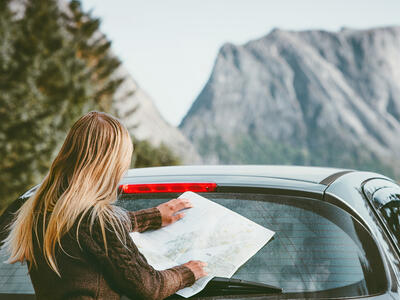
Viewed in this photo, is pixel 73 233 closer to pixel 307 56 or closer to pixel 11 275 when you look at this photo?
pixel 11 275

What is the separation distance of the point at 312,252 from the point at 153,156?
67143 mm

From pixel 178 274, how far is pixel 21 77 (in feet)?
115

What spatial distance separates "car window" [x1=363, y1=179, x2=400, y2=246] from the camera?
7.22 feet

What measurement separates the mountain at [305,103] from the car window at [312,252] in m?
151

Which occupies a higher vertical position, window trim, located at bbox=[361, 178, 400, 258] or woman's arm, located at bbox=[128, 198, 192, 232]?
woman's arm, located at bbox=[128, 198, 192, 232]

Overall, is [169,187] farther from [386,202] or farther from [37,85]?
[37,85]

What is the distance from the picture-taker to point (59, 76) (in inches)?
1638

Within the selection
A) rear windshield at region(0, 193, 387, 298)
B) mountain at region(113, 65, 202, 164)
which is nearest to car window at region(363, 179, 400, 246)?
rear windshield at region(0, 193, 387, 298)

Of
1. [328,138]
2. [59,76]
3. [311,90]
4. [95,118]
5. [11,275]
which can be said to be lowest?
[328,138]

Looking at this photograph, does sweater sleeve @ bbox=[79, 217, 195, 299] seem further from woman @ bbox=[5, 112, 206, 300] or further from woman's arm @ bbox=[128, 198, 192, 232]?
woman's arm @ bbox=[128, 198, 192, 232]

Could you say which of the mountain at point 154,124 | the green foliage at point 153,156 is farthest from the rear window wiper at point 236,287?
the mountain at point 154,124

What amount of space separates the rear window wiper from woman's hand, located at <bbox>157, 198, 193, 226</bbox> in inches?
13.4

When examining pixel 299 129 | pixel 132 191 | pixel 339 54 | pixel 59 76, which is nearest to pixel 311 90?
pixel 299 129

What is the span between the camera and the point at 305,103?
16862 centimetres
